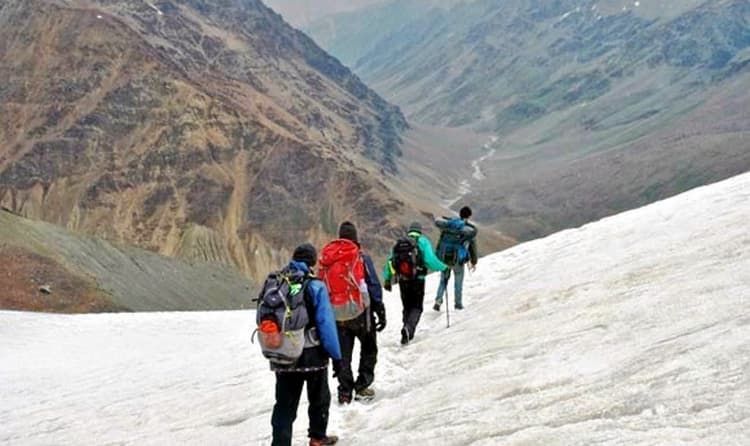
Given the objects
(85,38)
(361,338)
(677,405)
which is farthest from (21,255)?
(85,38)

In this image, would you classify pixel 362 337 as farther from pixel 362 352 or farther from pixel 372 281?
pixel 372 281

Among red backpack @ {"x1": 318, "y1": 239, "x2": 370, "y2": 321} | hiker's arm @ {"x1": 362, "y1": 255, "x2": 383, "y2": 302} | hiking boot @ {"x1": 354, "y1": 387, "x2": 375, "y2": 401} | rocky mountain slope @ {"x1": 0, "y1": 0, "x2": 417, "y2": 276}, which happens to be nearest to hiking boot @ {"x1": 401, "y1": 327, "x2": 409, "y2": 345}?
hiking boot @ {"x1": 354, "y1": 387, "x2": 375, "y2": 401}

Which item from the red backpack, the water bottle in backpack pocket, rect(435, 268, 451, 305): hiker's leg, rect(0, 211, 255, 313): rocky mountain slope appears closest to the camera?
the water bottle in backpack pocket

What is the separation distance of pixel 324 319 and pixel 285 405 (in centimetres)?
111

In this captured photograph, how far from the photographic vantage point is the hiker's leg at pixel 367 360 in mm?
11227

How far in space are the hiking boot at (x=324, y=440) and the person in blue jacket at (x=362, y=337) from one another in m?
1.19

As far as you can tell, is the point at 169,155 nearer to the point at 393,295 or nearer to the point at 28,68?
the point at 28,68

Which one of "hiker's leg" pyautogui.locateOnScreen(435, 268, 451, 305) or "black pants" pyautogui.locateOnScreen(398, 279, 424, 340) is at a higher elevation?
"hiker's leg" pyautogui.locateOnScreen(435, 268, 451, 305)

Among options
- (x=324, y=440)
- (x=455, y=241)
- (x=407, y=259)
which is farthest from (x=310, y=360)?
(x=455, y=241)

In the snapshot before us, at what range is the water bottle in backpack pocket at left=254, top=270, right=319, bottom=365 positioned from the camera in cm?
873

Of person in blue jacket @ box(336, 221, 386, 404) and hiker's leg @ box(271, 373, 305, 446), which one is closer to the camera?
hiker's leg @ box(271, 373, 305, 446)

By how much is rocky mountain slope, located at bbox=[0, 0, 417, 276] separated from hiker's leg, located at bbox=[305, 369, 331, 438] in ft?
309

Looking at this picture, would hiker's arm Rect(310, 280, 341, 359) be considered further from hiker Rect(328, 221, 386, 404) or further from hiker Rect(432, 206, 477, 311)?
hiker Rect(432, 206, 477, 311)

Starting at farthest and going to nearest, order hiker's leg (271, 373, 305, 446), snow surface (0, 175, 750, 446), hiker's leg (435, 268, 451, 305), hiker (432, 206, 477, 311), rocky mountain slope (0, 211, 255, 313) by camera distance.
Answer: rocky mountain slope (0, 211, 255, 313) < hiker's leg (435, 268, 451, 305) < hiker (432, 206, 477, 311) < hiker's leg (271, 373, 305, 446) < snow surface (0, 175, 750, 446)
